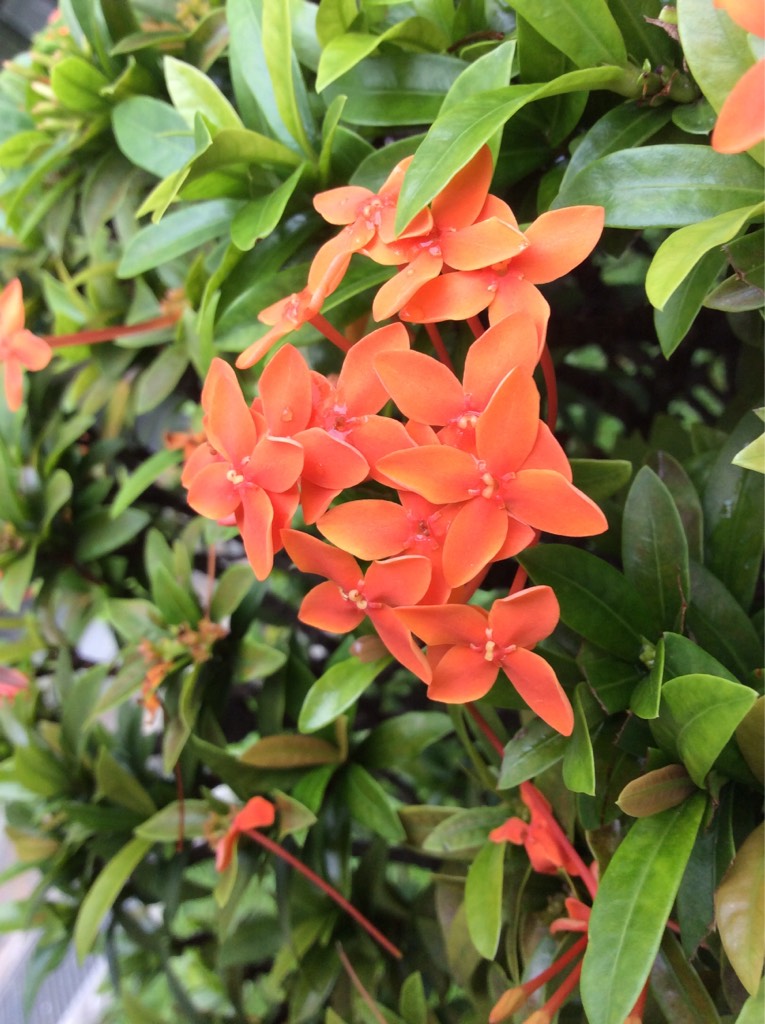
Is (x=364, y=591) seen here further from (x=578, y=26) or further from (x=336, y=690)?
(x=578, y=26)

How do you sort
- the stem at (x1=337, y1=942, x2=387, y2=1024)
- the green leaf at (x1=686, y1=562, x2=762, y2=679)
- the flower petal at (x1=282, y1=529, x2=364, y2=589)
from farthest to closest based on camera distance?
the stem at (x1=337, y1=942, x2=387, y2=1024), the green leaf at (x1=686, y1=562, x2=762, y2=679), the flower petal at (x1=282, y1=529, x2=364, y2=589)

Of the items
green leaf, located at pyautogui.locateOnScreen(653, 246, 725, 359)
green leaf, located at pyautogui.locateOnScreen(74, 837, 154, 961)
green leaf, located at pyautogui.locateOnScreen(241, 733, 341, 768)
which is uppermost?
green leaf, located at pyautogui.locateOnScreen(653, 246, 725, 359)

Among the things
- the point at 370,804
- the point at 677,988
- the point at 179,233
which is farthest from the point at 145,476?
the point at 677,988

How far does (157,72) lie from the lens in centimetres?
70

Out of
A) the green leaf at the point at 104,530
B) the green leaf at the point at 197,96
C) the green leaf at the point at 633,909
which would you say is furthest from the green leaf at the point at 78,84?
the green leaf at the point at 633,909

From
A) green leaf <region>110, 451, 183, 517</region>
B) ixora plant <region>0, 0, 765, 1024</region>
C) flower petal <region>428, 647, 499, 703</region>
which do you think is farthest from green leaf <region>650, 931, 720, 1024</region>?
green leaf <region>110, 451, 183, 517</region>

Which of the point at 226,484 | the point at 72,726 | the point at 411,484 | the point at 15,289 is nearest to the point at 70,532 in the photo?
the point at 72,726

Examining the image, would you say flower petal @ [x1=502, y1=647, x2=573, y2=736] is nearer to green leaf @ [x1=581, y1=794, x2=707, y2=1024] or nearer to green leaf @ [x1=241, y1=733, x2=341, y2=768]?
green leaf @ [x1=581, y1=794, x2=707, y2=1024]

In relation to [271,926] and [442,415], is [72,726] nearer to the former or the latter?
[271,926]

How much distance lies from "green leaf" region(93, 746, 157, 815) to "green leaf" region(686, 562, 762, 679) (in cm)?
53

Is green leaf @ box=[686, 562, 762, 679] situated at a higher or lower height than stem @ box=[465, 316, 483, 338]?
lower

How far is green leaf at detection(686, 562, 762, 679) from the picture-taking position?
0.51 metres

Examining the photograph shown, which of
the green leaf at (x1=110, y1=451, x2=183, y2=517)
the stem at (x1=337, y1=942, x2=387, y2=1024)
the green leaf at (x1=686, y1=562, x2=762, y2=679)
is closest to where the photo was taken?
the green leaf at (x1=686, y1=562, x2=762, y2=679)

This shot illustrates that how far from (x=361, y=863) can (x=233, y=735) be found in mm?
194
